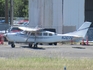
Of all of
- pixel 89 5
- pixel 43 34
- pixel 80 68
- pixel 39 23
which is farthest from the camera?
pixel 89 5

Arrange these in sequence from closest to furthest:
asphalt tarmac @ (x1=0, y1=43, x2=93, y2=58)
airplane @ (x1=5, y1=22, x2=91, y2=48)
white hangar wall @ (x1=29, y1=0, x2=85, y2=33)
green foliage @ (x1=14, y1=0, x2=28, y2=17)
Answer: asphalt tarmac @ (x1=0, y1=43, x2=93, y2=58) → airplane @ (x1=5, y1=22, x2=91, y2=48) → white hangar wall @ (x1=29, y1=0, x2=85, y2=33) → green foliage @ (x1=14, y1=0, x2=28, y2=17)

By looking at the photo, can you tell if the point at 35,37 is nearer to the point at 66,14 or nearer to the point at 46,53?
the point at 46,53

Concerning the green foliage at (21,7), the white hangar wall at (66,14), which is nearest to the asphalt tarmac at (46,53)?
the white hangar wall at (66,14)

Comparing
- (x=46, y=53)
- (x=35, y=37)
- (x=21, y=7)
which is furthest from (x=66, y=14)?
(x=21, y=7)

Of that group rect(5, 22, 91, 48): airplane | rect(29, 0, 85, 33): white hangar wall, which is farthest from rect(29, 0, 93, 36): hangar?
rect(5, 22, 91, 48): airplane

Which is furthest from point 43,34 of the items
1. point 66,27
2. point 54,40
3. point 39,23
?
point 39,23

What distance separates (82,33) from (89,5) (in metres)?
28.4

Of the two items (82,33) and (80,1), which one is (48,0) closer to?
(80,1)

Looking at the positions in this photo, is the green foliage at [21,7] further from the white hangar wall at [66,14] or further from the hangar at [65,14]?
the white hangar wall at [66,14]

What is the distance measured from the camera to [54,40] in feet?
115

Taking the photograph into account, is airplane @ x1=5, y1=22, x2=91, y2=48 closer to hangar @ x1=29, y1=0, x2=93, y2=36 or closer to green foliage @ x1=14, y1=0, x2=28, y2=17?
hangar @ x1=29, y1=0, x2=93, y2=36

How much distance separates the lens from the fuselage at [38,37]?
34094mm

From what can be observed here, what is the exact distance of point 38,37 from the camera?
114 feet

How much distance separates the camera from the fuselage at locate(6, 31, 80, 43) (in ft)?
112
